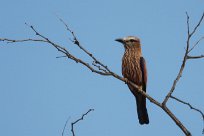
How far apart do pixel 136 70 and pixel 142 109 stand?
2.62ft

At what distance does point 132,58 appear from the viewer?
310 inches

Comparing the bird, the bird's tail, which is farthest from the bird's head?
the bird's tail

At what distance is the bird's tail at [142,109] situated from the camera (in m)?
7.80

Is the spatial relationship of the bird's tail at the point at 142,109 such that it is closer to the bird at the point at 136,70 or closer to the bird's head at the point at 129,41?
the bird at the point at 136,70

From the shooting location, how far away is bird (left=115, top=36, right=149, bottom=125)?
25.4 ft

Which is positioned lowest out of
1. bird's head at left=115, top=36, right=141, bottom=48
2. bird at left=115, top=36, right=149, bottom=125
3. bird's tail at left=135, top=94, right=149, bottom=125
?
bird's tail at left=135, top=94, right=149, bottom=125

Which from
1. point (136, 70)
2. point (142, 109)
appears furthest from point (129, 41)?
point (142, 109)

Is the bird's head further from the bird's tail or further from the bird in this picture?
the bird's tail

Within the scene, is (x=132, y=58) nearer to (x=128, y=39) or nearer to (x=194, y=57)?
(x=128, y=39)

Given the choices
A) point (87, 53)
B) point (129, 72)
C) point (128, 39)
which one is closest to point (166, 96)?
point (87, 53)

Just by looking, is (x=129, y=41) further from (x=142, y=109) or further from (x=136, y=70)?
(x=142, y=109)

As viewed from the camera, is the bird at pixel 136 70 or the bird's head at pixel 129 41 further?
the bird's head at pixel 129 41

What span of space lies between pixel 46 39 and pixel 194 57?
168 cm

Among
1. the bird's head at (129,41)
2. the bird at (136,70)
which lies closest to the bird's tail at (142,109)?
the bird at (136,70)
